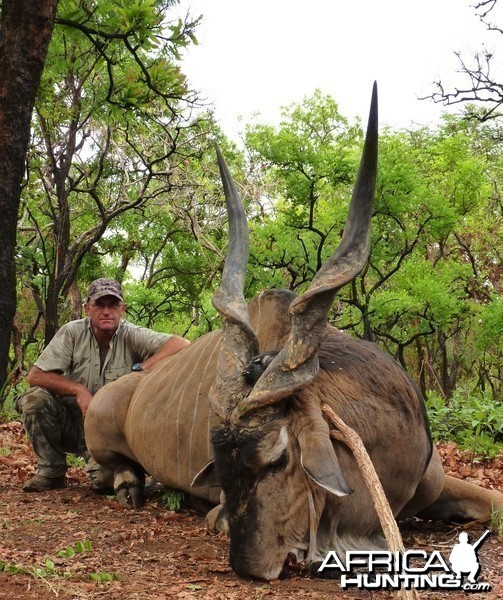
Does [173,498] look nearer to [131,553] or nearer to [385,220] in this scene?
[131,553]

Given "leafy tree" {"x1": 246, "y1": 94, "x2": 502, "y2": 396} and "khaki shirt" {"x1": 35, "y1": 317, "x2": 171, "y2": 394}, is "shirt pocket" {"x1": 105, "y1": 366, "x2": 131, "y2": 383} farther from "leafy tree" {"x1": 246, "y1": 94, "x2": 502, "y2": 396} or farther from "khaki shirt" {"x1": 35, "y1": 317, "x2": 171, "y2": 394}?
"leafy tree" {"x1": 246, "y1": 94, "x2": 502, "y2": 396}

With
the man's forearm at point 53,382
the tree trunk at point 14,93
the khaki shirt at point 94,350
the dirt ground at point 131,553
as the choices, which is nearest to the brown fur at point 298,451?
the dirt ground at point 131,553

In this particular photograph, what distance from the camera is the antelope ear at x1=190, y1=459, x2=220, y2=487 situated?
11.5ft

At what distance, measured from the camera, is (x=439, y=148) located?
11.7 m

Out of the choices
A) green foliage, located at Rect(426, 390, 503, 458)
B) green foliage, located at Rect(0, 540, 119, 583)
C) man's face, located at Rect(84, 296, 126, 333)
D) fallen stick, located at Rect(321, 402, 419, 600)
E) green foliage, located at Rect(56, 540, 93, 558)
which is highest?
man's face, located at Rect(84, 296, 126, 333)

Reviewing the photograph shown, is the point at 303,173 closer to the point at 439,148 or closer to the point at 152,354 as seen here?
the point at 439,148

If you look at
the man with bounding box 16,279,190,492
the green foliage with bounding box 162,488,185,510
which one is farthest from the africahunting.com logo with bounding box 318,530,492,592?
the man with bounding box 16,279,190,492

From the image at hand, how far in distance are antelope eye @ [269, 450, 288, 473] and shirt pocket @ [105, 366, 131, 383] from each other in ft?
8.47

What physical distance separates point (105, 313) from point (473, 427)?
334 cm

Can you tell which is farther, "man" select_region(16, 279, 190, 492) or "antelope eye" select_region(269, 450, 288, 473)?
"man" select_region(16, 279, 190, 492)

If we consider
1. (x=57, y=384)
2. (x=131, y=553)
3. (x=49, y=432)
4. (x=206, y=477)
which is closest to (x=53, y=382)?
(x=57, y=384)

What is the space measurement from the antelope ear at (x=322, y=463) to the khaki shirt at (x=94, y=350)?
8.44ft

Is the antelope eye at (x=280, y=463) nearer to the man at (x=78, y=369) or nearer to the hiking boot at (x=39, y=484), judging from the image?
the man at (x=78, y=369)

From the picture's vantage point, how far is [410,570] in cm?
272
